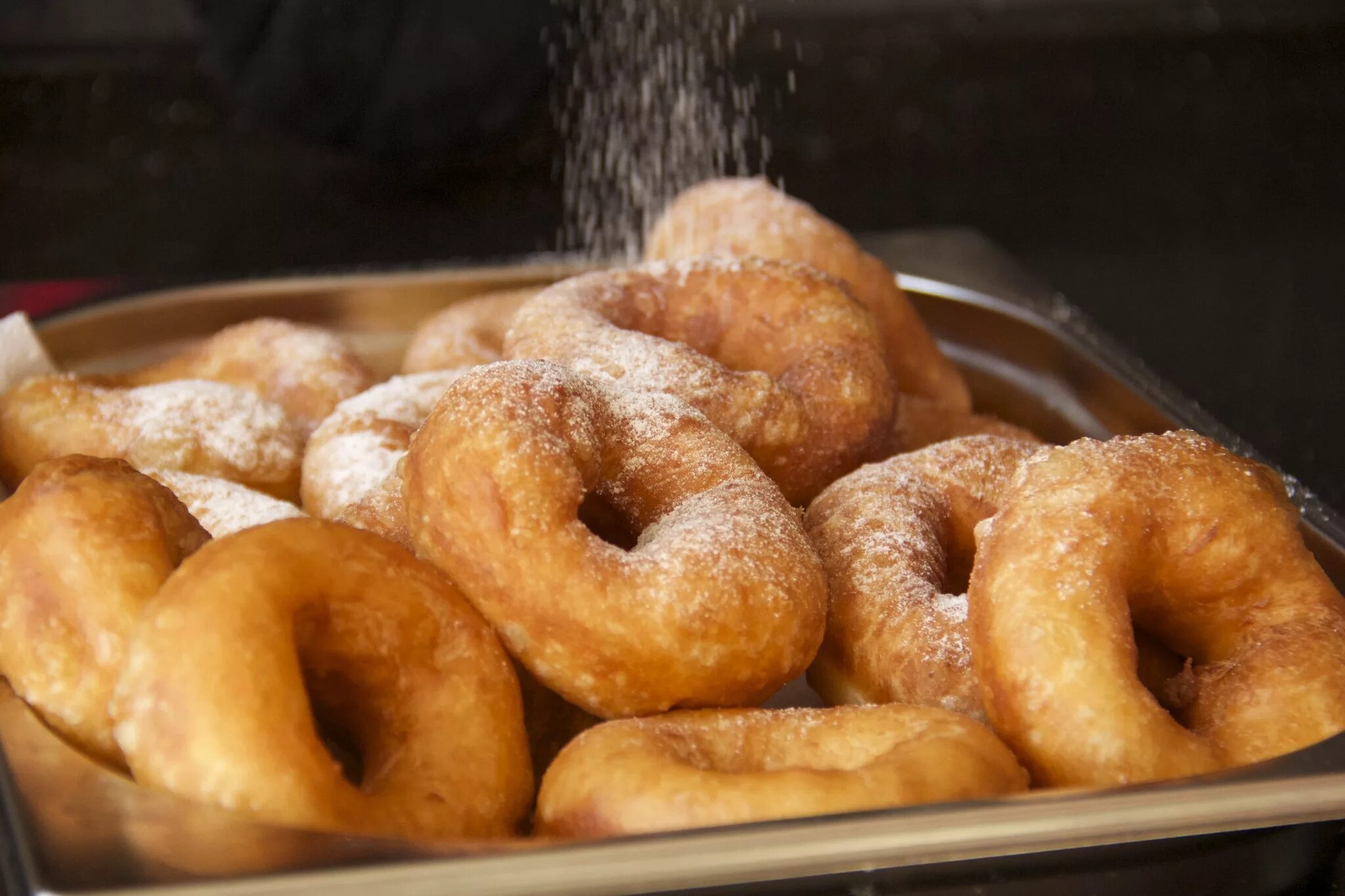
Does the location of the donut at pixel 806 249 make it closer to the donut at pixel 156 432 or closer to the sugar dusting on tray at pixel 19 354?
the donut at pixel 156 432

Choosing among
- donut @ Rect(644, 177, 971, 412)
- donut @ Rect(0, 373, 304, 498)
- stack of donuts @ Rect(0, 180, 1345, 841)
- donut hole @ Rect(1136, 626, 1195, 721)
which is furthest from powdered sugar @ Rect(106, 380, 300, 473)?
donut hole @ Rect(1136, 626, 1195, 721)

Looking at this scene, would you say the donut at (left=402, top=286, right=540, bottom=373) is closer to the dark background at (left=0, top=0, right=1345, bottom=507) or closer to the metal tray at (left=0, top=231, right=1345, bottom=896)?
the metal tray at (left=0, top=231, right=1345, bottom=896)

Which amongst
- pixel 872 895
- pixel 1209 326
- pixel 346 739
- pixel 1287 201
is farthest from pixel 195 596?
pixel 1287 201

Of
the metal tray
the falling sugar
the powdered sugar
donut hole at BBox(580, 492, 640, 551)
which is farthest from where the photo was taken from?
the falling sugar

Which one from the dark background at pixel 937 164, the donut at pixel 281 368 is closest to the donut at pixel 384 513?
the donut at pixel 281 368

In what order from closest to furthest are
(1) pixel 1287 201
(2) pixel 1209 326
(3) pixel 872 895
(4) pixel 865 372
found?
(3) pixel 872 895 < (4) pixel 865 372 < (2) pixel 1209 326 < (1) pixel 1287 201

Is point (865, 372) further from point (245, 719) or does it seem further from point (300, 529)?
point (245, 719)

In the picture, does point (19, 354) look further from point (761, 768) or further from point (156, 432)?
point (761, 768)

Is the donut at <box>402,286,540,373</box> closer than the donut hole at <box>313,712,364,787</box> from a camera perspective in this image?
No
